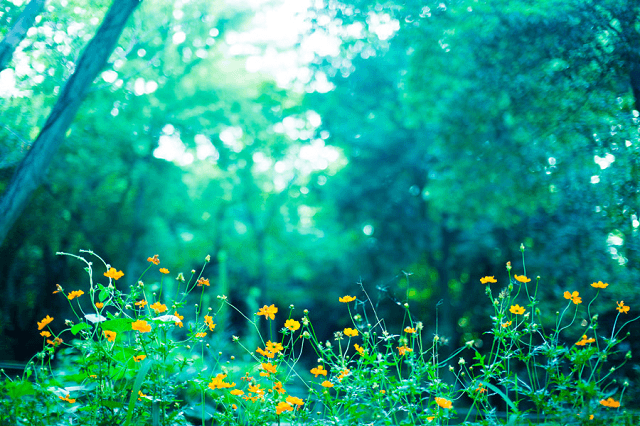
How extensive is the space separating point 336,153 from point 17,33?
3001 mm

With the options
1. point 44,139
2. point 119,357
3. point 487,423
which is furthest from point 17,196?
point 487,423

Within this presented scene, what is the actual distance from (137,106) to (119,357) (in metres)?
3.44

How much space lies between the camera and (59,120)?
6.40 ft

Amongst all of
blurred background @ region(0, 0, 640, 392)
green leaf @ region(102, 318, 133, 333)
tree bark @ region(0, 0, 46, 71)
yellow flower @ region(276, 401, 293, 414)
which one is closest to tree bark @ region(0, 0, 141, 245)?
blurred background @ region(0, 0, 640, 392)

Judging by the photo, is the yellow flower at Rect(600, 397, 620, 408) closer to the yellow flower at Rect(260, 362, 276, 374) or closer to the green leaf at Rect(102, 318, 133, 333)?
the yellow flower at Rect(260, 362, 276, 374)

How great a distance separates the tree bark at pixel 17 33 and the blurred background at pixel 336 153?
0.03 meters

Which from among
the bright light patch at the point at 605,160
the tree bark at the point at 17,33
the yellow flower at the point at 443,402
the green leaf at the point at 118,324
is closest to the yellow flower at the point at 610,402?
the yellow flower at the point at 443,402

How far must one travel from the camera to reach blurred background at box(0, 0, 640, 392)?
228 cm

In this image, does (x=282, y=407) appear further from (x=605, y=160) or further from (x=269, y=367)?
(x=605, y=160)

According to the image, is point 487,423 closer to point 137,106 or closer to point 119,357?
point 119,357

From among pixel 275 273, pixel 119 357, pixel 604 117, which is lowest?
pixel 275 273

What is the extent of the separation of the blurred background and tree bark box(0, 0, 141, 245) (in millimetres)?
59

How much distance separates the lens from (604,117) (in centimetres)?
215

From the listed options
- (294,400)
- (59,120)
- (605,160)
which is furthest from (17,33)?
(605,160)
